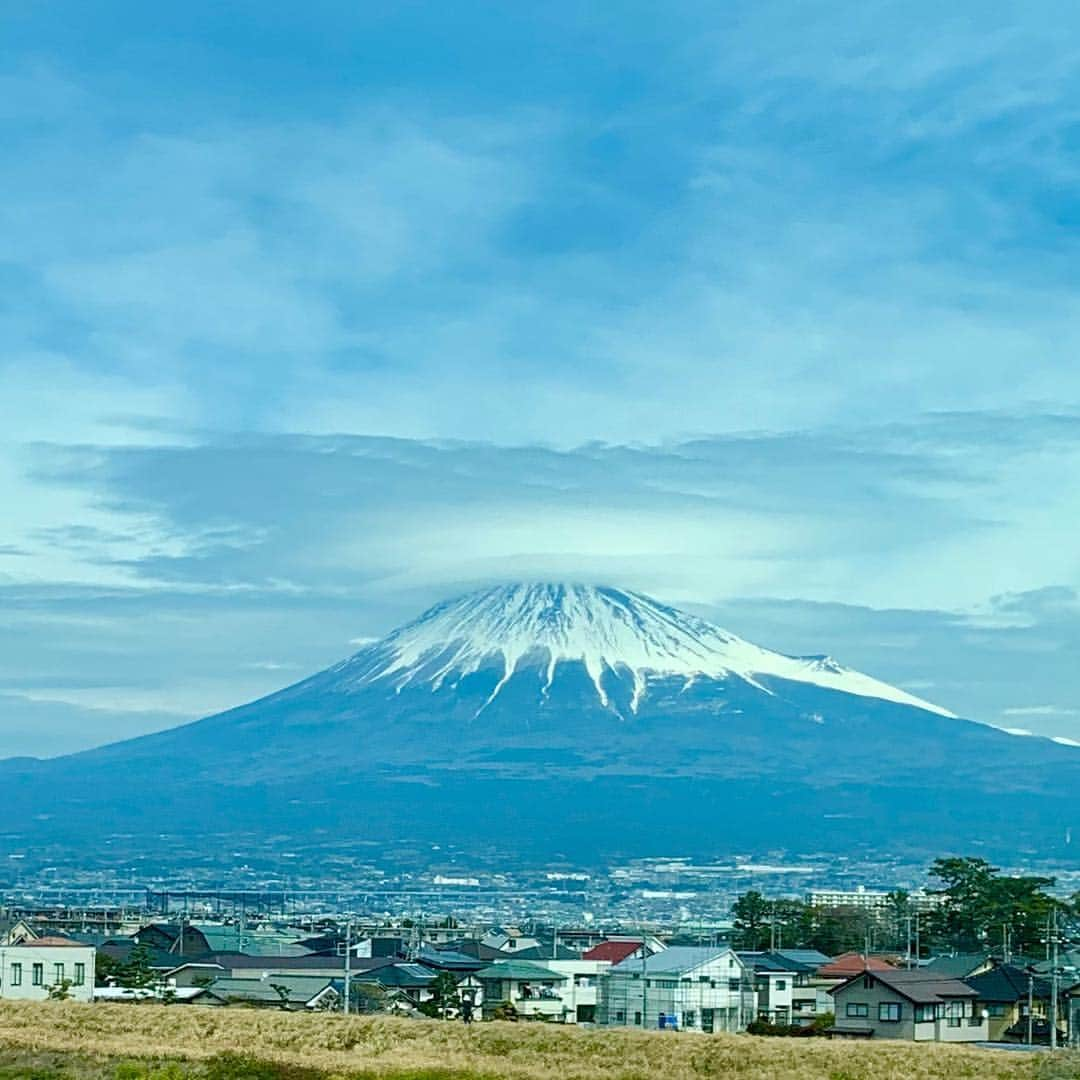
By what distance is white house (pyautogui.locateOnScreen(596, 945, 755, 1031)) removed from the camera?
4816 centimetres

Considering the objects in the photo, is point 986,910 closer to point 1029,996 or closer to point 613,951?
point 613,951

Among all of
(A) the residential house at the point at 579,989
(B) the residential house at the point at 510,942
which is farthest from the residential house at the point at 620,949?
(A) the residential house at the point at 579,989

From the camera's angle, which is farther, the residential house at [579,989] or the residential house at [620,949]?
the residential house at [620,949]

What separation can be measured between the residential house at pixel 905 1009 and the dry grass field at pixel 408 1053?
6330 mm

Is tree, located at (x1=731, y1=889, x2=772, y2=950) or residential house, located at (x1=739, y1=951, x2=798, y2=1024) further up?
tree, located at (x1=731, y1=889, x2=772, y2=950)

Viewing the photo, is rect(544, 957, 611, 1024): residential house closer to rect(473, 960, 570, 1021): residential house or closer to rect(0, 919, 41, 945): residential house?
rect(473, 960, 570, 1021): residential house

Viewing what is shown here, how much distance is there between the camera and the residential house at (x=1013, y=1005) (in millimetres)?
45938

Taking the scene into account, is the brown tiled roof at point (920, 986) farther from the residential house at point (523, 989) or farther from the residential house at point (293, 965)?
the residential house at point (293, 965)

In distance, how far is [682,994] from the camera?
48.7 m

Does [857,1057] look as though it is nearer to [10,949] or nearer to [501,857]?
[10,949]

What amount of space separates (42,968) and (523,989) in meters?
11.8

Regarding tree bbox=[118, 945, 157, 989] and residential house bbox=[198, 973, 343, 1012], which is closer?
residential house bbox=[198, 973, 343, 1012]

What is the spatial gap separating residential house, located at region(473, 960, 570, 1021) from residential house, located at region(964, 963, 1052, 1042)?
399 inches

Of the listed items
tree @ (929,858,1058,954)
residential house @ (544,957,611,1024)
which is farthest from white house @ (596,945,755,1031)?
tree @ (929,858,1058,954)
